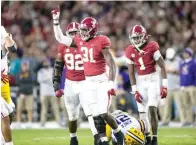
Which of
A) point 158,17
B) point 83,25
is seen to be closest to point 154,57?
point 83,25

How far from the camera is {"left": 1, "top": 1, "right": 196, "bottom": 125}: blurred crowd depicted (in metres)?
17.6

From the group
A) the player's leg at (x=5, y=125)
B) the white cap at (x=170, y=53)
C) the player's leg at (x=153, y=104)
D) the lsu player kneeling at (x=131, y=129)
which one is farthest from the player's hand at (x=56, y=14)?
the white cap at (x=170, y=53)

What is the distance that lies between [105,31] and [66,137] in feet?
21.6

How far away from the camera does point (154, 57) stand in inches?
465

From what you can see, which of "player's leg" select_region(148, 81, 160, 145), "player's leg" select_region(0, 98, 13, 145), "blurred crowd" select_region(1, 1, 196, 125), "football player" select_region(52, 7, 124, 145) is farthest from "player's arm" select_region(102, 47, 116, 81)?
"blurred crowd" select_region(1, 1, 196, 125)

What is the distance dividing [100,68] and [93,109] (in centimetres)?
65

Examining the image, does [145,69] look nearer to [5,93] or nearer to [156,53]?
[156,53]

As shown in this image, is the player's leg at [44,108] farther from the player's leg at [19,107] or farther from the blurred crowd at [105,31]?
the player's leg at [19,107]

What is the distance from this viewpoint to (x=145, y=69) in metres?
11.9

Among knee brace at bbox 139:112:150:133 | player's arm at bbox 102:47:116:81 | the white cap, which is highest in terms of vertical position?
the white cap

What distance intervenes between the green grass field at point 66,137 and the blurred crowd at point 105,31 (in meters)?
1.72

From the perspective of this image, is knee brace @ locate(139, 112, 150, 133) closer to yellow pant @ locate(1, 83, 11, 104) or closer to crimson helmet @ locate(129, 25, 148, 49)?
crimson helmet @ locate(129, 25, 148, 49)

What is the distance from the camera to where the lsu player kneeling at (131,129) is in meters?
11.1

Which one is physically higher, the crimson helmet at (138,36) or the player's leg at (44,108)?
the crimson helmet at (138,36)
